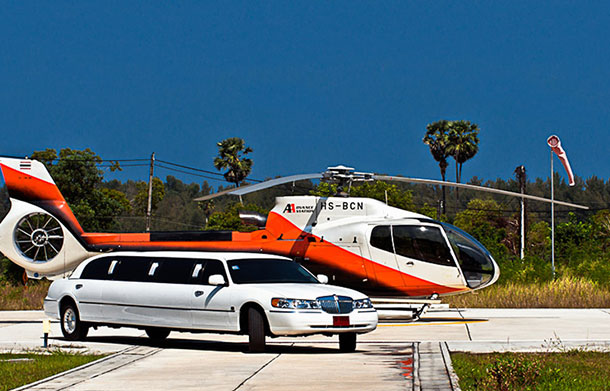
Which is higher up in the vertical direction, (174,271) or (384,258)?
(384,258)

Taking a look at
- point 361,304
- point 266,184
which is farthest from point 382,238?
point 361,304

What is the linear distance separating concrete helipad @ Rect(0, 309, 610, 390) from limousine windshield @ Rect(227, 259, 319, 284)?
3.91ft

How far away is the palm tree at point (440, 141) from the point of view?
102 metres

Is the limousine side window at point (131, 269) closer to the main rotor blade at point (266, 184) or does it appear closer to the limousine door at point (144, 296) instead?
the limousine door at point (144, 296)

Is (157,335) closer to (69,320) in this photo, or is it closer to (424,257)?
(69,320)

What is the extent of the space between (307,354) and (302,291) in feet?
3.38

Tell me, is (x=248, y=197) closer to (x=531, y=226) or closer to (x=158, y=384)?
(x=531, y=226)

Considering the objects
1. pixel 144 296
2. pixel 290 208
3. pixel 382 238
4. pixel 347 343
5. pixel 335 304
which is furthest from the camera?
pixel 290 208

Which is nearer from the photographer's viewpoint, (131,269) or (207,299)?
(207,299)

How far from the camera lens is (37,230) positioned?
25578 mm

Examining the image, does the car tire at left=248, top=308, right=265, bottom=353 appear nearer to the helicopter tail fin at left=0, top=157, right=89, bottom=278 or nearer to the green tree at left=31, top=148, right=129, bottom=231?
the helicopter tail fin at left=0, top=157, right=89, bottom=278

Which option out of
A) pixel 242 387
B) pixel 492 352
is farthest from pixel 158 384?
pixel 492 352

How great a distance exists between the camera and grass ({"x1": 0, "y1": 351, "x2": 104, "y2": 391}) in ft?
37.7

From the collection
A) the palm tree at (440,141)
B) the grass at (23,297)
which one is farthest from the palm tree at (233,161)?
the grass at (23,297)
